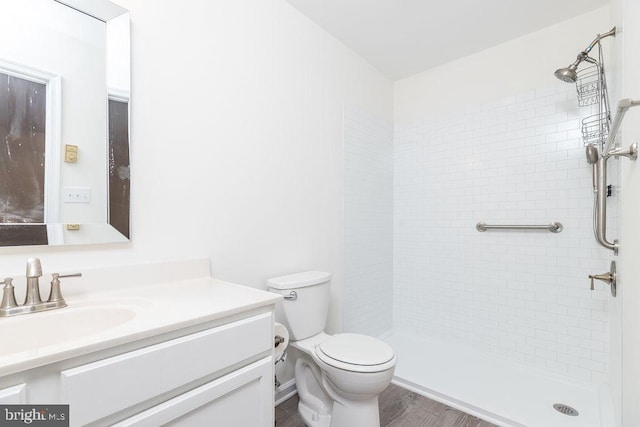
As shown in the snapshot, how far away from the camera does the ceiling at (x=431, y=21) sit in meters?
1.84

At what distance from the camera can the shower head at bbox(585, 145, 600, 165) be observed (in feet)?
5.76

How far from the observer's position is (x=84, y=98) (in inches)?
44.3

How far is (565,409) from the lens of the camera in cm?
168

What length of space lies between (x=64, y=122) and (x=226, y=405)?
1087 mm

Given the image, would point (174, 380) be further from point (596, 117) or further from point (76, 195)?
point (596, 117)

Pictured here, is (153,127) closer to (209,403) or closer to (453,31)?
(209,403)

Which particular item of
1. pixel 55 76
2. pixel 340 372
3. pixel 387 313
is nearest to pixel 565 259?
pixel 387 313

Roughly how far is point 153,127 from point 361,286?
1767mm

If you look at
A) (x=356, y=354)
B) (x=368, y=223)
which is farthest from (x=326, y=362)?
(x=368, y=223)

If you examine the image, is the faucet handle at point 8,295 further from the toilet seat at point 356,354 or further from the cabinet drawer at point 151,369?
the toilet seat at point 356,354

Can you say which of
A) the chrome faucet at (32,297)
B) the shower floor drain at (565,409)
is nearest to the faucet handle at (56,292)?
the chrome faucet at (32,297)

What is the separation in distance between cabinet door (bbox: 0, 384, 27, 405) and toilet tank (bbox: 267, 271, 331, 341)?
1.06m

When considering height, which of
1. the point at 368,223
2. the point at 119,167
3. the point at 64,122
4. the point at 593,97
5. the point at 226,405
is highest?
the point at 593,97

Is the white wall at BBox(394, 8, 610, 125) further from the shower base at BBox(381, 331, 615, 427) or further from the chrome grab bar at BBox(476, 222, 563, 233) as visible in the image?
the shower base at BBox(381, 331, 615, 427)
